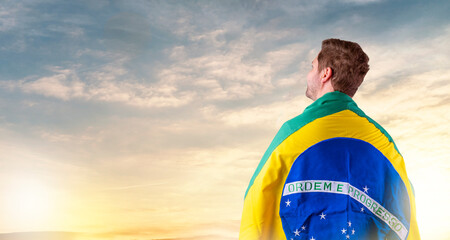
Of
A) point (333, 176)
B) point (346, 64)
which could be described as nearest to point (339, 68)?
point (346, 64)

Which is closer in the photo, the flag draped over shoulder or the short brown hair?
the flag draped over shoulder

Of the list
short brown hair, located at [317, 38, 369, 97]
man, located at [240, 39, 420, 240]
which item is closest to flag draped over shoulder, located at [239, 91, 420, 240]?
man, located at [240, 39, 420, 240]

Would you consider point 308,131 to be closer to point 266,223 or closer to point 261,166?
point 261,166

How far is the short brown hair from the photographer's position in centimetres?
407

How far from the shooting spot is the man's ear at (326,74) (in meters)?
4.10

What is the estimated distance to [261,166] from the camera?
12.8 feet

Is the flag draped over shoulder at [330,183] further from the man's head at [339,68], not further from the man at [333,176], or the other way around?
the man's head at [339,68]

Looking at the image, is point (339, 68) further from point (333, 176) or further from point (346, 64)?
point (333, 176)

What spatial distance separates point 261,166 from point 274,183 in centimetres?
19

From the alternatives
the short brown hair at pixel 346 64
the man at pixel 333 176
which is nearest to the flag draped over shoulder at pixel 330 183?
the man at pixel 333 176

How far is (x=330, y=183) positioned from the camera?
3.73 meters

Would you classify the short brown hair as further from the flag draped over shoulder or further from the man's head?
the flag draped over shoulder

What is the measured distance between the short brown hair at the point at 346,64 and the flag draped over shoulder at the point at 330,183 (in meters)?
0.11

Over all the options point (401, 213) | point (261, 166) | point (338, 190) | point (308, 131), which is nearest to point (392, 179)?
point (401, 213)
